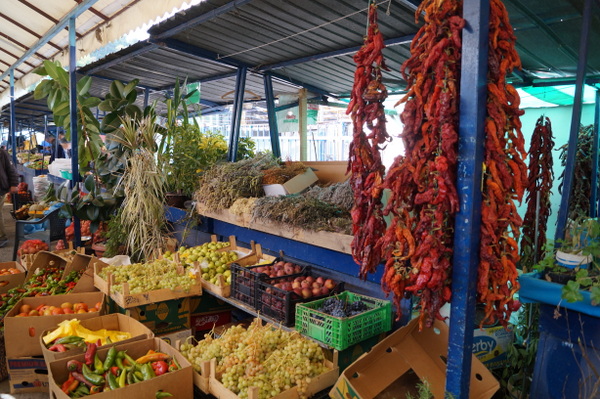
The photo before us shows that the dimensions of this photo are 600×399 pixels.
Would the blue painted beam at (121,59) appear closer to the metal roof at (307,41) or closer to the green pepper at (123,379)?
the metal roof at (307,41)

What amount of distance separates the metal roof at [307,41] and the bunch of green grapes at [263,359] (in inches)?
103

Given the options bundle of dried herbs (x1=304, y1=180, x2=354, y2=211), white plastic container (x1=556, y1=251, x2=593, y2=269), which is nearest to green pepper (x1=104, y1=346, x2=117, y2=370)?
bundle of dried herbs (x1=304, y1=180, x2=354, y2=211)

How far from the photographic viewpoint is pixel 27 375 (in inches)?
133

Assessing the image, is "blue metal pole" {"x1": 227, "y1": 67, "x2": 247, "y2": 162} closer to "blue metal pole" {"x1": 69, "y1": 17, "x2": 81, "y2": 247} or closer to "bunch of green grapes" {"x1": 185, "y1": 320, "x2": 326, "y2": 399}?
"blue metal pole" {"x1": 69, "y1": 17, "x2": 81, "y2": 247}

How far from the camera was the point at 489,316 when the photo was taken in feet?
6.42

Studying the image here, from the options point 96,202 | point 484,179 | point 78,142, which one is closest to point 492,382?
point 484,179

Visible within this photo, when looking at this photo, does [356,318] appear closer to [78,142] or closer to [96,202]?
[96,202]

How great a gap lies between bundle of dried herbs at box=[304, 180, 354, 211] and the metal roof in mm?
1559

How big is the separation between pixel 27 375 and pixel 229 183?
2.46m

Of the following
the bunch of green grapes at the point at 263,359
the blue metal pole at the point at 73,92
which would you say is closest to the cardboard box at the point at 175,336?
the bunch of green grapes at the point at 263,359

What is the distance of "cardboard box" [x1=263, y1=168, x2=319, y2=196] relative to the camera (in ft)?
14.7

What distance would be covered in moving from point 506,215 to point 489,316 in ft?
1.57

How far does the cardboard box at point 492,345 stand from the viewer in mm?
2898

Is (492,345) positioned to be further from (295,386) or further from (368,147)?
(368,147)
